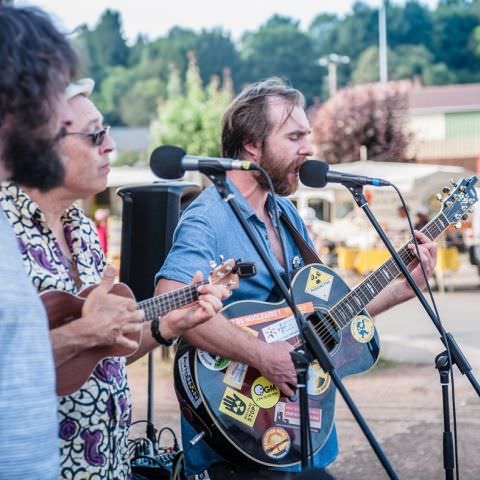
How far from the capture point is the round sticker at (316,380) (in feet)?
11.5

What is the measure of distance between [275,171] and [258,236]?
0.31m

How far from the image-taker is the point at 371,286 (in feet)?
12.3

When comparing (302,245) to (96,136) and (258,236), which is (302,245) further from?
(96,136)

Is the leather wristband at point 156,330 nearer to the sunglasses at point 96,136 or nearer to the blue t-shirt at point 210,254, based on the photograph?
the blue t-shirt at point 210,254

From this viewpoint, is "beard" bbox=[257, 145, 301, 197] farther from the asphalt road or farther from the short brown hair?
the asphalt road

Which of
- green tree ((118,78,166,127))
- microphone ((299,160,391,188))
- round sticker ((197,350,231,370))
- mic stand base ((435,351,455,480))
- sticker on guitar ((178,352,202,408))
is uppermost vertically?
microphone ((299,160,391,188))

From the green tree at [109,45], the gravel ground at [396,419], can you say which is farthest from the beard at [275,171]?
the green tree at [109,45]

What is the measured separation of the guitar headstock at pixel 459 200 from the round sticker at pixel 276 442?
4.22 ft

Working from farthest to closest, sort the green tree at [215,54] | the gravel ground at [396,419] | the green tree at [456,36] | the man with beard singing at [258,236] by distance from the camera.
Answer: the green tree at [215,54] → the green tree at [456,36] → the gravel ground at [396,419] → the man with beard singing at [258,236]

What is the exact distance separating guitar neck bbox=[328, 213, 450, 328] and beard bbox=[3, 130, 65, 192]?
5.92 feet

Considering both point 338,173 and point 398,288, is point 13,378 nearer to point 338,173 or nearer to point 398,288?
point 338,173

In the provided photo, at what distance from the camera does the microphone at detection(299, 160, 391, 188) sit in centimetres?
342

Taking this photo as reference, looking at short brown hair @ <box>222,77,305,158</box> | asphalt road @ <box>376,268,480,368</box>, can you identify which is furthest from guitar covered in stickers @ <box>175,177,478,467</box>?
asphalt road @ <box>376,268,480,368</box>

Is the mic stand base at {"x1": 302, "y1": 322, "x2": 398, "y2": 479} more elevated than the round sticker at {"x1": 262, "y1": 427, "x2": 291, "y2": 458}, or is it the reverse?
the mic stand base at {"x1": 302, "y1": 322, "x2": 398, "y2": 479}
